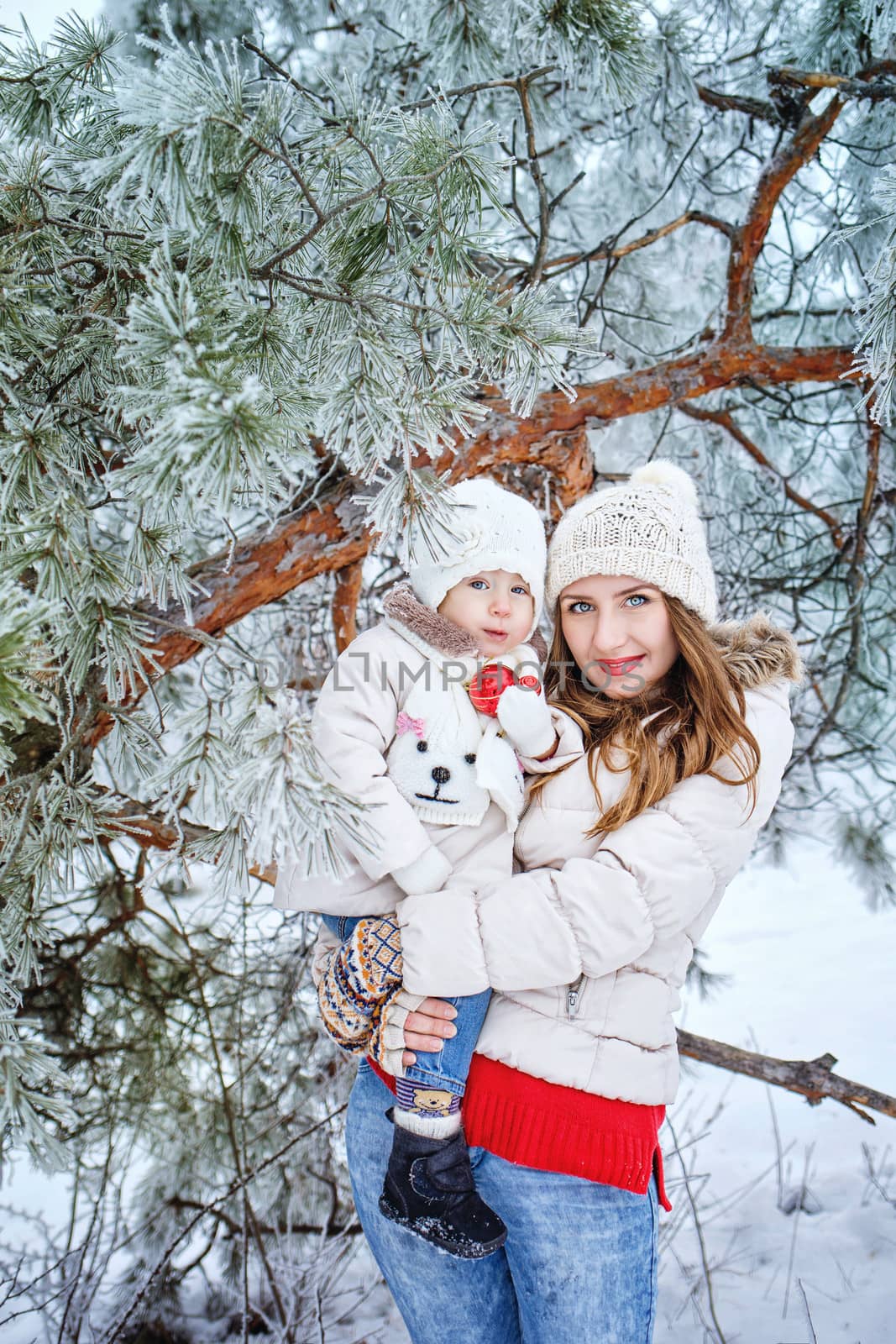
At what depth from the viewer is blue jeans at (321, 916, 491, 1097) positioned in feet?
3.96

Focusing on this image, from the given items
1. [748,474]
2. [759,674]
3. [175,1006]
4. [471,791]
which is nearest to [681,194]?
[748,474]

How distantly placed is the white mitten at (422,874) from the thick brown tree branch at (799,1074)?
3.49 ft

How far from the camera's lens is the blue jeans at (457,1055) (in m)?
1.21

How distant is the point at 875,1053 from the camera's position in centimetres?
321

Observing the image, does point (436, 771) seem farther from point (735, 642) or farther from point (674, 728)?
point (735, 642)

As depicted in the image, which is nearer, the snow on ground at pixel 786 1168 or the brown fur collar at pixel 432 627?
the brown fur collar at pixel 432 627

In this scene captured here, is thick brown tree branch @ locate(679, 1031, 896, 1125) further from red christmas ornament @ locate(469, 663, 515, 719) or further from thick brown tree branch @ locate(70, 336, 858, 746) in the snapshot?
thick brown tree branch @ locate(70, 336, 858, 746)

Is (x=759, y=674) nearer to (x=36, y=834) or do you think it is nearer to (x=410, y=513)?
(x=410, y=513)

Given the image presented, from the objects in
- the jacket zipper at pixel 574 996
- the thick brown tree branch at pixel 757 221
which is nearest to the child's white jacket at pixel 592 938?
the jacket zipper at pixel 574 996

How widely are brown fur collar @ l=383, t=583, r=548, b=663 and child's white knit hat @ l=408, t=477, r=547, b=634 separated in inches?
1.6

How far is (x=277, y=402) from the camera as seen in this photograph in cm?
98

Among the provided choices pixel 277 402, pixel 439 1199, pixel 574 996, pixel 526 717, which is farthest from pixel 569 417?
pixel 439 1199

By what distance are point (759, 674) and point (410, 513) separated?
0.71m

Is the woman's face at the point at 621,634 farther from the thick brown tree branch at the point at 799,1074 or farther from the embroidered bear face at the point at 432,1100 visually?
the thick brown tree branch at the point at 799,1074
